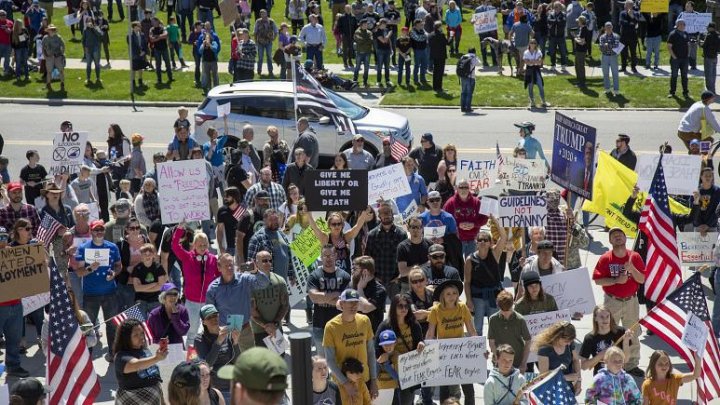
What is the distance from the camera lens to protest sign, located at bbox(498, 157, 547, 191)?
1705cm

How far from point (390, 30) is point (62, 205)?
17.8 metres

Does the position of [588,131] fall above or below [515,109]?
above

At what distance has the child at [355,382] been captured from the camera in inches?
437

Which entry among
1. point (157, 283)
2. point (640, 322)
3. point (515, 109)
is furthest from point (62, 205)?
point (515, 109)

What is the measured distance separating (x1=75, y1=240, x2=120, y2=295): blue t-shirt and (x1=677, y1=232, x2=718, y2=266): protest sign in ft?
22.4

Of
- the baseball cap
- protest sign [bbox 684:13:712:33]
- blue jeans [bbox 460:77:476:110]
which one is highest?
the baseball cap

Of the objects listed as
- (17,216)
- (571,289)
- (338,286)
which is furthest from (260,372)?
(17,216)

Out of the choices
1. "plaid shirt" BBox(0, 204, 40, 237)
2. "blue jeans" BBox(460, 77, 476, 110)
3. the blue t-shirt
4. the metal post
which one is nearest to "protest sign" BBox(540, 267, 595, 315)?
the blue t-shirt

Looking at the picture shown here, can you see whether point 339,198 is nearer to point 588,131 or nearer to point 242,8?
point 588,131

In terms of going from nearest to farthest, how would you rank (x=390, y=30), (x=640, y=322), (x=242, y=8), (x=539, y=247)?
(x=640, y=322), (x=539, y=247), (x=390, y=30), (x=242, y=8)

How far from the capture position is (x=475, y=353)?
463 inches

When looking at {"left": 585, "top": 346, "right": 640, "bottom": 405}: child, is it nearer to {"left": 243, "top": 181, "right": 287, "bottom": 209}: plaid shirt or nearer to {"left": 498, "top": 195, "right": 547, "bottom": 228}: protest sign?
{"left": 498, "top": 195, "right": 547, "bottom": 228}: protest sign

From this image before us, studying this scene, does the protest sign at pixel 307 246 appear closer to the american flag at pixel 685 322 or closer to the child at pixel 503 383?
the child at pixel 503 383

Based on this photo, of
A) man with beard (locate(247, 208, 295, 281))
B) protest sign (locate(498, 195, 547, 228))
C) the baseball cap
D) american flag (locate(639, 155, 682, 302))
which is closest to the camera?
the baseball cap
